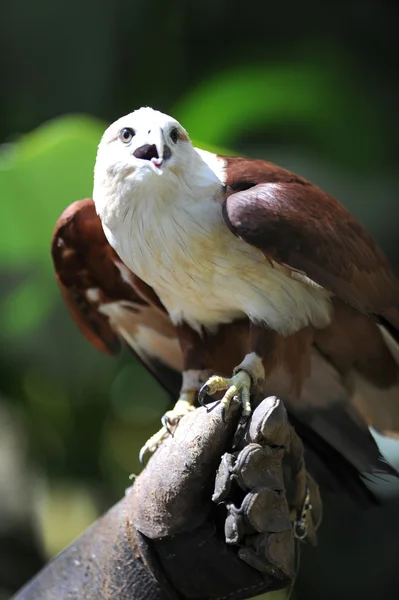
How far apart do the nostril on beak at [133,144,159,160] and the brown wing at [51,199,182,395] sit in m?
0.25

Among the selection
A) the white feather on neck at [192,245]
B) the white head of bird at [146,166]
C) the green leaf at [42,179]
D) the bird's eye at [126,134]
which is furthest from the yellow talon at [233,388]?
the green leaf at [42,179]

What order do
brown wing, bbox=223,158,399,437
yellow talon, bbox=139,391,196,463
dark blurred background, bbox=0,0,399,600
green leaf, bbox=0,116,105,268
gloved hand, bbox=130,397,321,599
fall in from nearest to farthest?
gloved hand, bbox=130,397,321,599 < brown wing, bbox=223,158,399,437 < yellow talon, bbox=139,391,196,463 < green leaf, bbox=0,116,105,268 < dark blurred background, bbox=0,0,399,600

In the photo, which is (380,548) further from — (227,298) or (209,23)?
(209,23)

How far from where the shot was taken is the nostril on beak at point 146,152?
1.26 meters

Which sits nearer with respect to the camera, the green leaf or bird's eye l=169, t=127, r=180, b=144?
bird's eye l=169, t=127, r=180, b=144

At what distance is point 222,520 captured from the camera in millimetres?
1254

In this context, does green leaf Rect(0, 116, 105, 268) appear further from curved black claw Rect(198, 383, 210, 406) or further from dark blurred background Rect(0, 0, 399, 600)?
curved black claw Rect(198, 383, 210, 406)

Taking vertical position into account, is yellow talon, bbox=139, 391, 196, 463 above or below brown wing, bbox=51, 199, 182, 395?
below

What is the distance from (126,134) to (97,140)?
734 mm

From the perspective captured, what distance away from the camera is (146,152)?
1268mm

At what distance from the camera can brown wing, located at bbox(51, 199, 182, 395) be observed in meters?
1.51

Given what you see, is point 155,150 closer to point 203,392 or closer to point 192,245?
point 192,245

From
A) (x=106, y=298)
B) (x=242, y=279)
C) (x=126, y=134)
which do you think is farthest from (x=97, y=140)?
(x=242, y=279)

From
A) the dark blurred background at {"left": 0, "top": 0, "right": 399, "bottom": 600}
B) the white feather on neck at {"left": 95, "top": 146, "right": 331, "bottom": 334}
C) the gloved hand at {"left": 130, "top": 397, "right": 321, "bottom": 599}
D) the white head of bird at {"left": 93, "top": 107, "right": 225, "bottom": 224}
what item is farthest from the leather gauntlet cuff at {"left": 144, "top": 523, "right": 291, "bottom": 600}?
the dark blurred background at {"left": 0, "top": 0, "right": 399, "bottom": 600}
